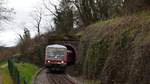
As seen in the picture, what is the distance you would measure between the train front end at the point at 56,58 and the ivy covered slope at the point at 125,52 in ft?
57.6

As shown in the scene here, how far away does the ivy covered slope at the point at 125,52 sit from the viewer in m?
21.6

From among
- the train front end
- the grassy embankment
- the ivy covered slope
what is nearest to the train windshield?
the train front end

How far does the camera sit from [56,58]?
53.9m

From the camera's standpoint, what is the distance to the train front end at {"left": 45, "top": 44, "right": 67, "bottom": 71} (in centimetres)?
5366

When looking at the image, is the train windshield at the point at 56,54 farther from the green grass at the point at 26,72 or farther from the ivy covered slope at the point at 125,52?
the ivy covered slope at the point at 125,52

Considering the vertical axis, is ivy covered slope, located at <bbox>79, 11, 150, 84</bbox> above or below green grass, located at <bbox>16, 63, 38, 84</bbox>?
above

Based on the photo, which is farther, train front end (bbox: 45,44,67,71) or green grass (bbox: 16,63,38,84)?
train front end (bbox: 45,44,67,71)

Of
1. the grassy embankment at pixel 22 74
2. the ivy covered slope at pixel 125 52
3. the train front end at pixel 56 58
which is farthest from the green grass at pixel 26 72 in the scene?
the ivy covered slope at pixel 125 52

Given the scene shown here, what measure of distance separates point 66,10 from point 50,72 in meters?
29.4

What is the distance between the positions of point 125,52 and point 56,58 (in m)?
28.6

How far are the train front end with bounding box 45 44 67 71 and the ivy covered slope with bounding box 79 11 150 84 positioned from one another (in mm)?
17568

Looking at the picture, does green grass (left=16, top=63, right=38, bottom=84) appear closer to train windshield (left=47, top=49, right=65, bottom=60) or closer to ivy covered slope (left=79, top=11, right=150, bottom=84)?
train windshield (left=47, top=49, right=65, bottom=60)

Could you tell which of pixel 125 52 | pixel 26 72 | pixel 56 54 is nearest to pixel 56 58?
pixel 56 54

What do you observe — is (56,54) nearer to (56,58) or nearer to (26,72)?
(56,58)
